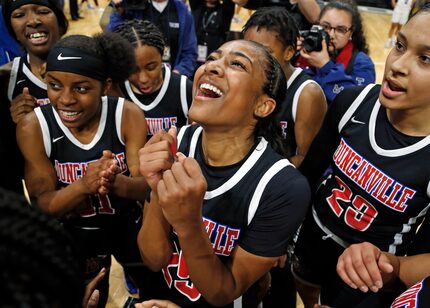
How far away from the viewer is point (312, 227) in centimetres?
182

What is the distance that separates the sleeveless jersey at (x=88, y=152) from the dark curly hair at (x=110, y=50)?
0.50 feet

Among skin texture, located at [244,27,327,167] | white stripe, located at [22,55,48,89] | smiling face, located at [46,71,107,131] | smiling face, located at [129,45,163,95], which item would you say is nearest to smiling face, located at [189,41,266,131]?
smiling face, located at [46,71,107,131]

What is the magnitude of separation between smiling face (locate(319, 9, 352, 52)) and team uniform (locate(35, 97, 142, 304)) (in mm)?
1561

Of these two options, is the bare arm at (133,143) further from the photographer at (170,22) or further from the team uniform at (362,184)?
the photographer at (170,22)

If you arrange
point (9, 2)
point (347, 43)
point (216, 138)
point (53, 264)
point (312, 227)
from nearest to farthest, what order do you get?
point (53, 264), point (216, 138), point (312, 227), point (9, 2), point (347, 43)

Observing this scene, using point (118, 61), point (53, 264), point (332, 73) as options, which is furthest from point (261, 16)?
point (53, 264)

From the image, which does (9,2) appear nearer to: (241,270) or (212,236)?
(212,236)

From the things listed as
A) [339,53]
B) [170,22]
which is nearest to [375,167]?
[339,53]

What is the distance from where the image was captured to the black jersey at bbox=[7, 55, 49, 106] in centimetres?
198

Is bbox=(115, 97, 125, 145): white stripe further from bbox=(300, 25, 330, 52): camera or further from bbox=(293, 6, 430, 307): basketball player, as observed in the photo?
bbox=(300, 25, 330, 52): camera

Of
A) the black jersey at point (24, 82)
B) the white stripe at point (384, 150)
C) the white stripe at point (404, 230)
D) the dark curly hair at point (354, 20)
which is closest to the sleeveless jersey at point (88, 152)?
the black jersey at point (24, 82)

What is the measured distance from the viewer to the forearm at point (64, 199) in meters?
1.63

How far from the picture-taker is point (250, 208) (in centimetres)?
129

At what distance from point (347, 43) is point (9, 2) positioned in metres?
2.07
